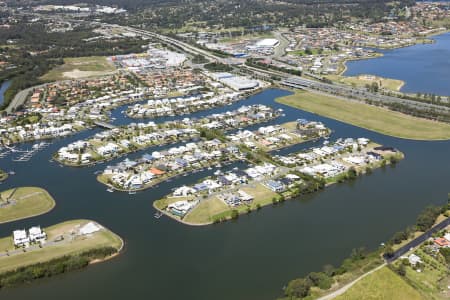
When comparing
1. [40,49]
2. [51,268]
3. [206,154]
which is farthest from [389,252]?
[40,49]

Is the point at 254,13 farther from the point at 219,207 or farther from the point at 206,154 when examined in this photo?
the point at 219,207

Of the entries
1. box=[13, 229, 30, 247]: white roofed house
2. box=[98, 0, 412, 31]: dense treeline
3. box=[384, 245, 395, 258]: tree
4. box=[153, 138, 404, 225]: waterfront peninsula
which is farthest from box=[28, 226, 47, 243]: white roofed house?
box=[98, 0, 412, 31]: dense treeline

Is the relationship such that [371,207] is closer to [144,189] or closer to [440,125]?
[144,189]

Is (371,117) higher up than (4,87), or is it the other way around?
(4,87)

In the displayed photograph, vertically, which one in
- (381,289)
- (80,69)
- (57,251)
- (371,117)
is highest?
(80,69)

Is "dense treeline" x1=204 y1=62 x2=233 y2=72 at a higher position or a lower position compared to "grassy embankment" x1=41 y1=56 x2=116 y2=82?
lower

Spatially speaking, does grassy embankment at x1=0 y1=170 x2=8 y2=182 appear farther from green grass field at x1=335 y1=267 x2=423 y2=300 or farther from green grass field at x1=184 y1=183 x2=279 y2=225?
green grass field at x1=335 y1=267 x2=423 y2=300
